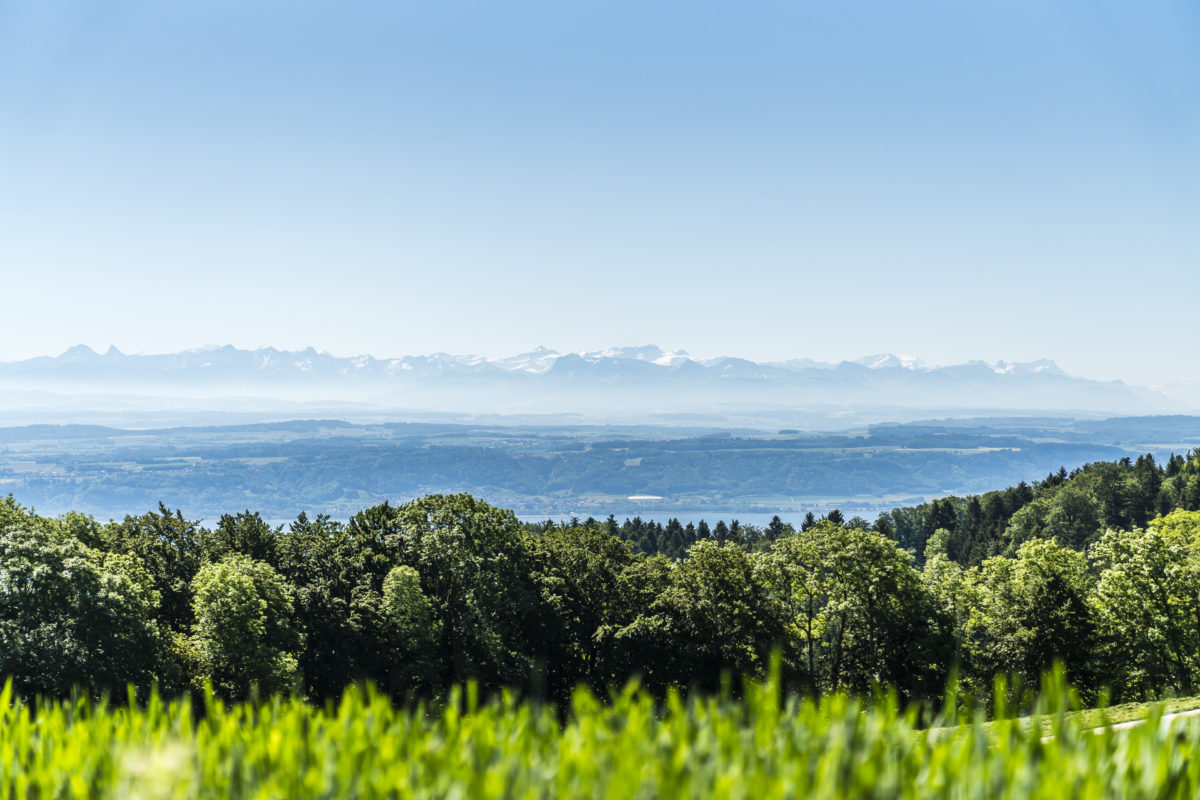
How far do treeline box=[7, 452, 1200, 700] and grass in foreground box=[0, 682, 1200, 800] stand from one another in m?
32.2

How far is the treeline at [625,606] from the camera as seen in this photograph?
40781 mm

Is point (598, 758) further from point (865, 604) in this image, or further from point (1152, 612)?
point (1152, 612)

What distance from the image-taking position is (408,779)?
4.76 m

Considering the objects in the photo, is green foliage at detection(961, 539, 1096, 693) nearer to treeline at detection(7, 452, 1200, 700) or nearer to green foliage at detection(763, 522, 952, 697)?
treeline at detection(7, 452, 1200, 700)

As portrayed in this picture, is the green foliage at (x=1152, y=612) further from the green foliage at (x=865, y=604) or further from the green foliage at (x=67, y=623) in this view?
the green foliage at (x=67, y=623)

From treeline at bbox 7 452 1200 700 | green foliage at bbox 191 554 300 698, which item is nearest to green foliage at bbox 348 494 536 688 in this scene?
treeline at bbox 7 452 1200 700

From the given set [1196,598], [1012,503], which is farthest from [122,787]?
[1012,503]

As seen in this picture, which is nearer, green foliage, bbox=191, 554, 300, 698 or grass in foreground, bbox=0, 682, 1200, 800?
grass in foreground, bbox=0, 682, 1200, 800

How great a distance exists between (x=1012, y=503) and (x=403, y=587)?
5071 inches

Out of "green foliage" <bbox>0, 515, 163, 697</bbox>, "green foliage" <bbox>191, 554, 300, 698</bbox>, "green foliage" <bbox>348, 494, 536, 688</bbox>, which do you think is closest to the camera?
"green foliage" <bbox>0, 515, 163, 697</bbox>

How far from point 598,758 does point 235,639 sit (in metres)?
33.7

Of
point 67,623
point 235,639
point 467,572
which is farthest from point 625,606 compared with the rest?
point 67,623

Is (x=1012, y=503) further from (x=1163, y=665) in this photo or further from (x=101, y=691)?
(x=101, y=691)

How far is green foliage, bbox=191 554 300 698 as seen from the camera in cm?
3406
